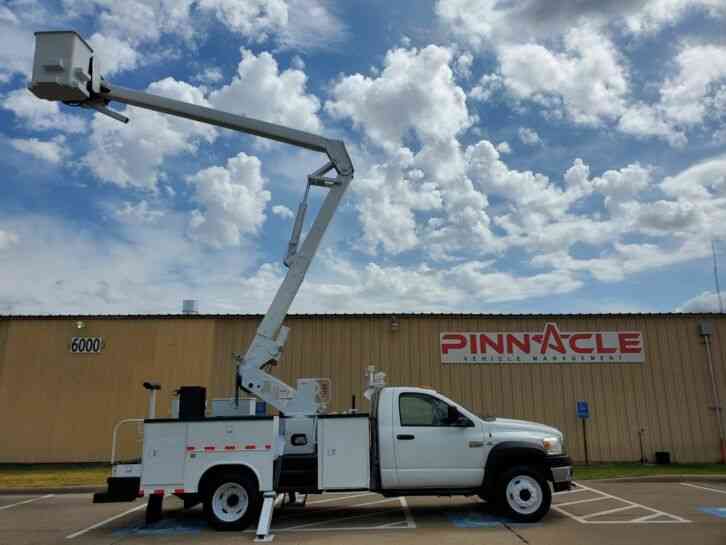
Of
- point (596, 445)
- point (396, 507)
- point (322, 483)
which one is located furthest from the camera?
point (596, 445)

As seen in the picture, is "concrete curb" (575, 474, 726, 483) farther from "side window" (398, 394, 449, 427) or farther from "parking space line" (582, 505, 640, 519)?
"side window" (398, 394, 449, 427)

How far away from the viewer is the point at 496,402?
54.4 feet

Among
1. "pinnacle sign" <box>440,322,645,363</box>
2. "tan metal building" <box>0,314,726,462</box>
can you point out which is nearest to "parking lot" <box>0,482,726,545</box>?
"tan metal building" <box>0,314,726,462</box>

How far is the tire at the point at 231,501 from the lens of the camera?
328 inches

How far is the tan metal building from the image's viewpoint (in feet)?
53.8

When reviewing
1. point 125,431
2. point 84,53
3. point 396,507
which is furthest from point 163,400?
point 84,53

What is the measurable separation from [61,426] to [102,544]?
35.2ft

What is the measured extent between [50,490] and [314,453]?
720 cm

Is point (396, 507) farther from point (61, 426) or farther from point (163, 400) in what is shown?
point (61, 426)

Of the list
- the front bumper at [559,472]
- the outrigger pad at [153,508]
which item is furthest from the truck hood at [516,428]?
the outrigger pad at [153,508]

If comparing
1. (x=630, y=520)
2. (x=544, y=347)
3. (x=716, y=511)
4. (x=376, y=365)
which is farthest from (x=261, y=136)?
(x=544, y=347)

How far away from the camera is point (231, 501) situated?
8.49 meters

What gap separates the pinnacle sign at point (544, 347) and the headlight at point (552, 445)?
7954mm

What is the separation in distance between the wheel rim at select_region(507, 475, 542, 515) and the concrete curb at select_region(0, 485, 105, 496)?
8.85 meters
